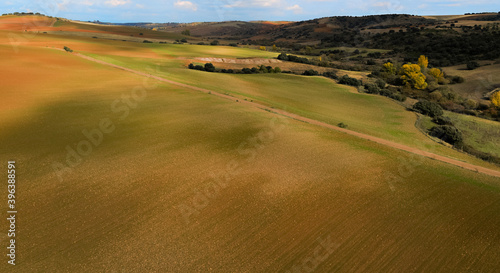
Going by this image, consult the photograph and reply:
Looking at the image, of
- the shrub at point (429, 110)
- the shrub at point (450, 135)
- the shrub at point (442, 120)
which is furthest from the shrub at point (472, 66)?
the shrub at point (450, 135)

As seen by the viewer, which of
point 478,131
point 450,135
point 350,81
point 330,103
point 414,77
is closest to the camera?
point 450,135

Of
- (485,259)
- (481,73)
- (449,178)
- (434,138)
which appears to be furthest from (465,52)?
(485,259)

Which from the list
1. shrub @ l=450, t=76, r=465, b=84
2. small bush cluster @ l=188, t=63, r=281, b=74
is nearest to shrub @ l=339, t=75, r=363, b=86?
small bush cluster @ l=188, t=63, r=281, b=74

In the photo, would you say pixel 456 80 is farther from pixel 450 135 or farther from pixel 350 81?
pixel 450 135

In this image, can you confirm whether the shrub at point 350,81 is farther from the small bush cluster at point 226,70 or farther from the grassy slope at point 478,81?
the grassy slope at point 478,81

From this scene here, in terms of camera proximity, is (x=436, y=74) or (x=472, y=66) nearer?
(x=436, y=74)

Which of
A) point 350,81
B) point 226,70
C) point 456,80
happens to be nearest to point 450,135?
point 350,81
